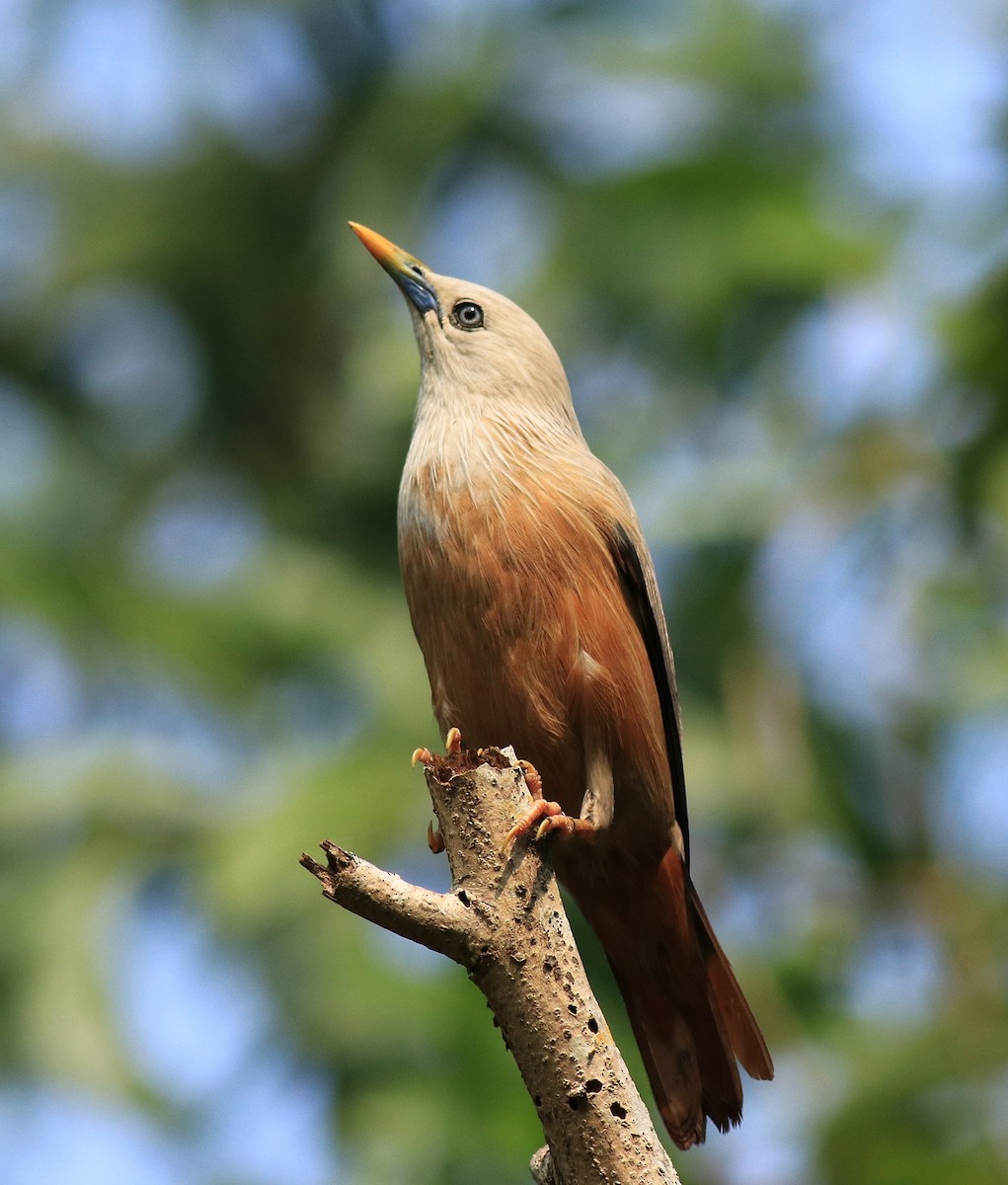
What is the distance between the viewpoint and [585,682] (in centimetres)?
497

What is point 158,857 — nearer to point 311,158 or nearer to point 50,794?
point 50,794

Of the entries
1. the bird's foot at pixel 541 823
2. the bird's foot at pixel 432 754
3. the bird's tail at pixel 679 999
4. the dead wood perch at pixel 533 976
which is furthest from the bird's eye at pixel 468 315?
the dead wood perch at pixel 533 976

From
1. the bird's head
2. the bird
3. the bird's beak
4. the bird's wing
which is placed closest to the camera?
the bird

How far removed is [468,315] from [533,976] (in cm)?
301

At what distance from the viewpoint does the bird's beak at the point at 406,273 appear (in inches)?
243

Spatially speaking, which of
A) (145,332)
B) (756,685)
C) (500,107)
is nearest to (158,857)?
(756,685)

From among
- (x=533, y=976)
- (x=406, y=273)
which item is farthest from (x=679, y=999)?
(x=406, y=273)

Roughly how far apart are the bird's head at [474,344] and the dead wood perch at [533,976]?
2.17 meters

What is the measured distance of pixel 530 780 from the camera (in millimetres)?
4336

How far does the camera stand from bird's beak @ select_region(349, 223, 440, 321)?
618 cm

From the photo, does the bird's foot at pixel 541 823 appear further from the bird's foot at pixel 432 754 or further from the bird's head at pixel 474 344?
the bird's head at pixel 474 344

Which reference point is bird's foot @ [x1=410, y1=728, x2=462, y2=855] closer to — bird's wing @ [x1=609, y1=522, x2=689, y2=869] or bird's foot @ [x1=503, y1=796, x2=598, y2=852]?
bird's foot @ [x1=503, y1=796, x2=598, y2=852]

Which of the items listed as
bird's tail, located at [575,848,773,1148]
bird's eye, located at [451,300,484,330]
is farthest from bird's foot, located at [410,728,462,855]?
bird's eye, located at [451,300,484,330]

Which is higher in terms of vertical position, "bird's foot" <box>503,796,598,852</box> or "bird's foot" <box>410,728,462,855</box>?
"bird's foot" <box>410,728,462,855</box>
